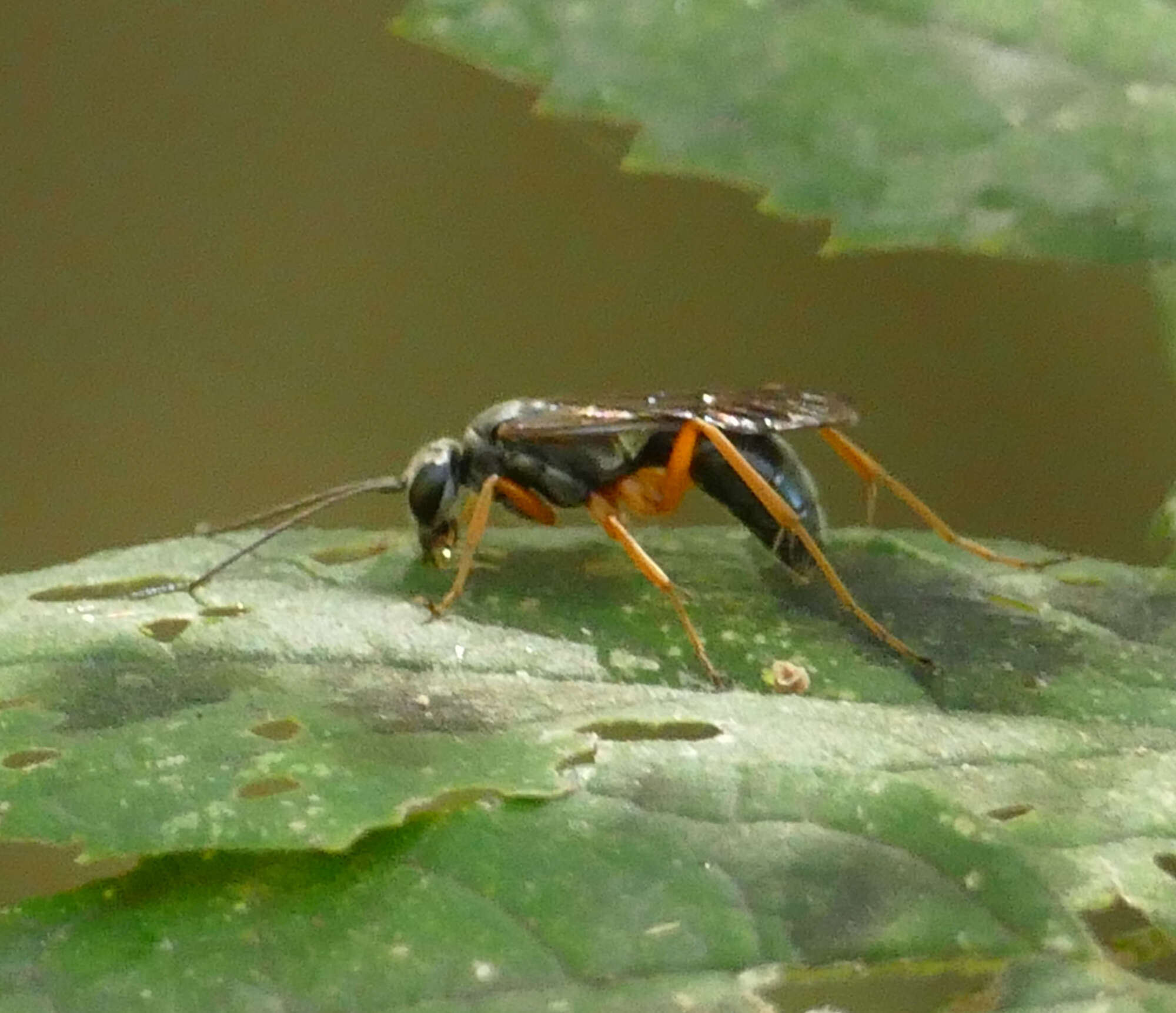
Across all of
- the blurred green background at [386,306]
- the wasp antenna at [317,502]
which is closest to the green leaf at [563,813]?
the wasp antenna at [317,502]

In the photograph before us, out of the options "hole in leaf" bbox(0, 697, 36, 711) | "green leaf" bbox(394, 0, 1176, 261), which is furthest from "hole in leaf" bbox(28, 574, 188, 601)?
"green leaf" bbox(394, 0, 1176, 261)

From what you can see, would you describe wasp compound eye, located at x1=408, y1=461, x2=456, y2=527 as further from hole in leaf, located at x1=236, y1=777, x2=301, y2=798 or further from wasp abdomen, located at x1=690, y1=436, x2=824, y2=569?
hole in leaf, located at x1=236, y1=777, x2=301, y2=798

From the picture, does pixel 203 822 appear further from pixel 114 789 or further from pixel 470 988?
pixel 470 988

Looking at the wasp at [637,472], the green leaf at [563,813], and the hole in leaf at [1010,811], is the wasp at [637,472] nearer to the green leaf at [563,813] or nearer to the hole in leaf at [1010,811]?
the green leaf at [563,813]

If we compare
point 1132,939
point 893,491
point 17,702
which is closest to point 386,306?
point 893,491

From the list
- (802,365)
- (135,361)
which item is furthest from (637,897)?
(135,361)

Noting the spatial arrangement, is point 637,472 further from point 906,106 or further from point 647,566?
point 906,106
